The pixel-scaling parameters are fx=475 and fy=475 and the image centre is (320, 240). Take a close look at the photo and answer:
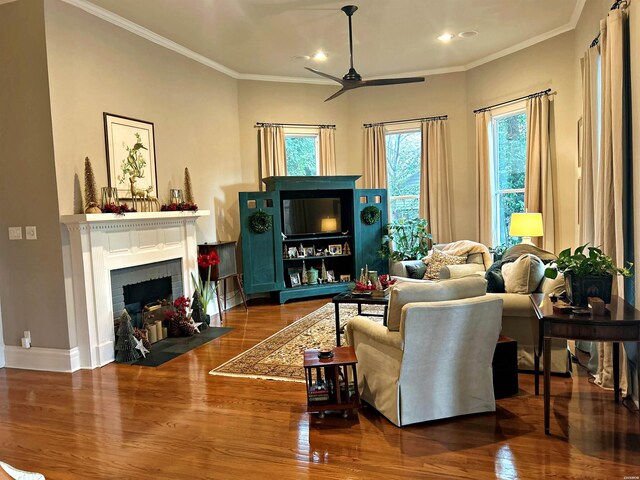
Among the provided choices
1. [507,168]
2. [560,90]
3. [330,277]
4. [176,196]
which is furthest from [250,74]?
[560,90]

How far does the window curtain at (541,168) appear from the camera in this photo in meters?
6.03

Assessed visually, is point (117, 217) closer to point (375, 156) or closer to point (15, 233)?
point (15, 233)

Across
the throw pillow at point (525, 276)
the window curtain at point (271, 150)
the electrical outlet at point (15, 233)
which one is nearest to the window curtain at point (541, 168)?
the throw pillow at point (525, 276)

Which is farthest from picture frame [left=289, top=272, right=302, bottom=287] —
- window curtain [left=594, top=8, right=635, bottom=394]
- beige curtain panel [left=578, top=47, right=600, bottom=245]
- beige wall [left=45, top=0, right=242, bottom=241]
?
window curtain [left=594, top=8, right=635, bottom=394]

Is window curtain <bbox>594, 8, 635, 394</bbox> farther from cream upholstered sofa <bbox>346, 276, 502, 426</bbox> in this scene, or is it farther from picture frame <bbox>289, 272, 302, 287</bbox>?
picture frame <bbox>289, 272, 302, 287</bbox>

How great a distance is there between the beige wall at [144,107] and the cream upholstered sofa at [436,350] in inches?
129

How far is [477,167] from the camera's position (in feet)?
23.3

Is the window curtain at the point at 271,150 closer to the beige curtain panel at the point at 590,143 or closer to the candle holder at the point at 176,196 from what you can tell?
the candle holder at the point at 176,196

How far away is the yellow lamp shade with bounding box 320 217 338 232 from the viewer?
7.57 metres

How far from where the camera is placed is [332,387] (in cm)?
328

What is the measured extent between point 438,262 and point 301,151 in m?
3.16

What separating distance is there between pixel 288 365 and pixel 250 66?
4664 mm

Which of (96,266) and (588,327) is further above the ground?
(96,266)

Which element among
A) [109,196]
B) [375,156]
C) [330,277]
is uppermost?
[375,156]
